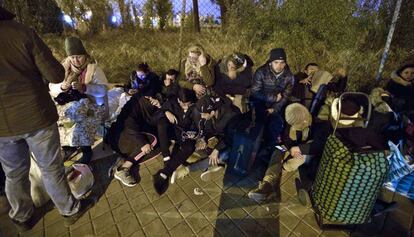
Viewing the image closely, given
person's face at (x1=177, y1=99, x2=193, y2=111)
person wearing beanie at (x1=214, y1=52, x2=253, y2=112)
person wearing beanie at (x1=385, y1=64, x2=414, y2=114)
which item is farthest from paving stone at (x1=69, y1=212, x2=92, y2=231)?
person wearing beanie at (x1=385, y1=64, x2=414, y2=114)

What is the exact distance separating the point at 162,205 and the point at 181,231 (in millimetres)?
404

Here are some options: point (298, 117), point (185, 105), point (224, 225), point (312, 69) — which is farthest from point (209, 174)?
point (312, 69)

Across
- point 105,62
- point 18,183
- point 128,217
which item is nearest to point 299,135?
point 128,217

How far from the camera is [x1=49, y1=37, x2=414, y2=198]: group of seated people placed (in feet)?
9.80

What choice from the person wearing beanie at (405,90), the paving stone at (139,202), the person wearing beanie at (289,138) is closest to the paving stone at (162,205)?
the paving stone at (139,202)

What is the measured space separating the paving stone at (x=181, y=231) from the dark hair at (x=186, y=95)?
1528mm

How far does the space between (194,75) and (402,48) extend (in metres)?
5.40

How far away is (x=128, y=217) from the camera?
249 cm

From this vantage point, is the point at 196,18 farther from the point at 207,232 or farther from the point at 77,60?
the point at 207,232

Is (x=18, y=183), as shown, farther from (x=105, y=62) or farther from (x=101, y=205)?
(x=105, y=62)

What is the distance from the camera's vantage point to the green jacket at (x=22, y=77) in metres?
1.75

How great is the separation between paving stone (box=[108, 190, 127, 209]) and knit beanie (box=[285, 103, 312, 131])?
212 cm

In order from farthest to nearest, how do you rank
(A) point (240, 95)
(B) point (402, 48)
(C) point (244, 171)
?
(B) point (402, 48), (A) point (240, 95), (C) point (244, 171)

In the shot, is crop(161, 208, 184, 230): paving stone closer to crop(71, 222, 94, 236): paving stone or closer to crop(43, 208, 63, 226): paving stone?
crop(71, 222, 94, 236): paving stone
